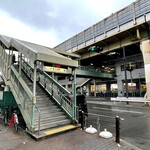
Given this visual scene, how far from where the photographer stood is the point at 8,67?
10.9 meters

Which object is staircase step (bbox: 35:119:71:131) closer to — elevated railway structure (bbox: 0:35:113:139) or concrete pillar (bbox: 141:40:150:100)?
elevated railway structure (bbox: 0:35:113:139)

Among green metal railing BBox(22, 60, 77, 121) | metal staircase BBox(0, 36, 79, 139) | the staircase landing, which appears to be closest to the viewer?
the staircase landing

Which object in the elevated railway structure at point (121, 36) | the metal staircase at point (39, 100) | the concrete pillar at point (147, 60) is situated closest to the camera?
the metal staircase at point (39, 100)

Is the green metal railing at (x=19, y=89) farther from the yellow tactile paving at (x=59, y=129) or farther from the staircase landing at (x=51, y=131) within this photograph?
the yellow tactile paving at (x=59, y=129)

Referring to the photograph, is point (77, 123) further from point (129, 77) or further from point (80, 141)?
point (129, 77)

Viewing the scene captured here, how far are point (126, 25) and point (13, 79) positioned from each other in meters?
17.5

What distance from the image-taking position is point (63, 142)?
568 cm

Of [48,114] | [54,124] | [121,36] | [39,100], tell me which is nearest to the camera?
[54,124]

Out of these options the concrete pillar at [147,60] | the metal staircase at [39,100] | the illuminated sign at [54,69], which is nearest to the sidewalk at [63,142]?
the metal staircase at [39,100]

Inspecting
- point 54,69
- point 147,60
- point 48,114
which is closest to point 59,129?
point 48,114

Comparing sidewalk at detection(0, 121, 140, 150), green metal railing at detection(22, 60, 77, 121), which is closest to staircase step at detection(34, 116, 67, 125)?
green metal railing at detection(22, 60, 77, 121)

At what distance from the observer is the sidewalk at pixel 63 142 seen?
518 centimetres

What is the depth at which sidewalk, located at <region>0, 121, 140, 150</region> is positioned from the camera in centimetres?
518

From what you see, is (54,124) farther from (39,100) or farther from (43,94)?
(43,94)
